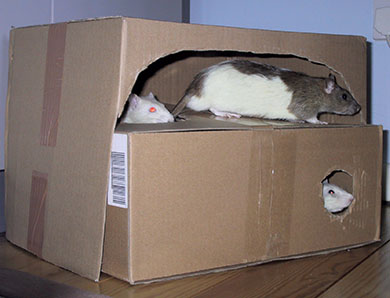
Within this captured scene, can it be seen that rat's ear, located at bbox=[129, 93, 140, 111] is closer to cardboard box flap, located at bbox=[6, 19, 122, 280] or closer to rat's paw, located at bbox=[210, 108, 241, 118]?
rat's paw, located at bbox=[210, 108, 241, 118]

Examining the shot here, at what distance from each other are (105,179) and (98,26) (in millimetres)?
367

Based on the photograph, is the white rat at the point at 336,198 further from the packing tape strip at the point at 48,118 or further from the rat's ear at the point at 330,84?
the packing tape strip at the point at 48,118

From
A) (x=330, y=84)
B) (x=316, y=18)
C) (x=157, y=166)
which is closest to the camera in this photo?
(x=157, y=166)

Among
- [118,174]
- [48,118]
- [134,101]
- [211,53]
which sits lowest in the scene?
[118,174]

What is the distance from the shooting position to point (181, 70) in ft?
6.37

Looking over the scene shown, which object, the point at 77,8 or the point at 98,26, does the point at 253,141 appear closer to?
the point at 98,26

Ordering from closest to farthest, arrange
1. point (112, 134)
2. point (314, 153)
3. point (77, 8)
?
1. point (112, 134)
2. point (314, 153)
3. point (77, 8)

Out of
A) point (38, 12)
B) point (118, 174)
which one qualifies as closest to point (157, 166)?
point (118, 174)

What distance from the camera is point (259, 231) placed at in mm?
1337

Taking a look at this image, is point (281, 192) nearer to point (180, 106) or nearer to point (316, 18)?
point (180, 106)

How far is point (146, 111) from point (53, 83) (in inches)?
17.2

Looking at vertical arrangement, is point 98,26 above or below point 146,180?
above

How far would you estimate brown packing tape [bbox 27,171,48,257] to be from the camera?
53.2 inches

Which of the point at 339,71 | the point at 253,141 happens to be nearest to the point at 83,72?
the point at 253,141
